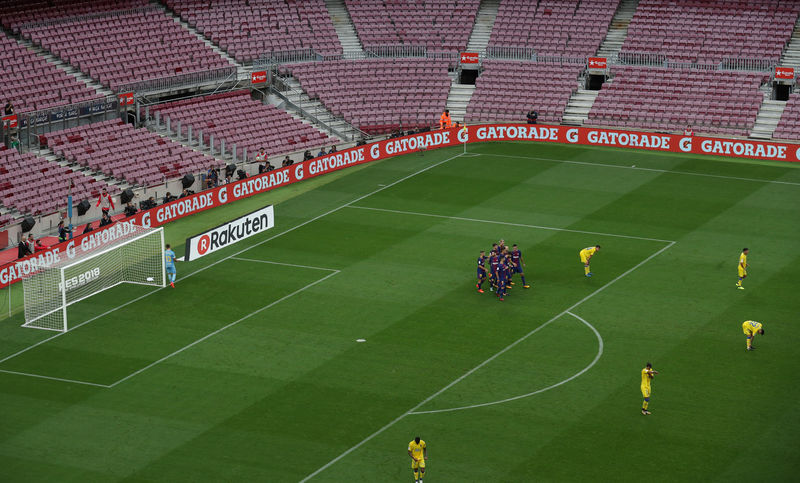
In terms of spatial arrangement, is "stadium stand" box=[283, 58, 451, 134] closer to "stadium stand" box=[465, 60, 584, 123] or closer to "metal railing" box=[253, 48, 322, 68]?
"metal railing" box=[253, 48, 322, 68]

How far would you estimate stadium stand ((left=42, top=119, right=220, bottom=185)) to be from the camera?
185ft

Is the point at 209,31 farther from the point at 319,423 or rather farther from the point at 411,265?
the point at 319,423

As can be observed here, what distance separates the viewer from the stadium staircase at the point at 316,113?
221 ft

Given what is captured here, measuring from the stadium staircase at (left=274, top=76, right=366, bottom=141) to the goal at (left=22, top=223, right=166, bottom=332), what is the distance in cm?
2248

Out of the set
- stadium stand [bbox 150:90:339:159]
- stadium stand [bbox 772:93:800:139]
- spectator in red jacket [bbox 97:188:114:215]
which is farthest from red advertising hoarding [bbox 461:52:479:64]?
spectator in red jacket [bbox 97:188:114:215]

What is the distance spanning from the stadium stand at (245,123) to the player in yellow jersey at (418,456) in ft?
118

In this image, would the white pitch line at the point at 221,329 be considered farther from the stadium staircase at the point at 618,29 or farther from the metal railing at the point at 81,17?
the stadium staircase at the point at 618,29

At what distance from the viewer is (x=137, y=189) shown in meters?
54.6

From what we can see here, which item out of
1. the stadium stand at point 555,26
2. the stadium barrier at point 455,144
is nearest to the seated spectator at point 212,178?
the stadium barrier at point 455,144

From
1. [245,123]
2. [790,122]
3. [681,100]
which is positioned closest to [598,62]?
[681,100]

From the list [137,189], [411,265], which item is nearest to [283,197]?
[137,189]

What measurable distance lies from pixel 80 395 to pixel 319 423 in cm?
776

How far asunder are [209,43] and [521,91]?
20.0 metres

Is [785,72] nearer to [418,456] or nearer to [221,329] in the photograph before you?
[221,329]
